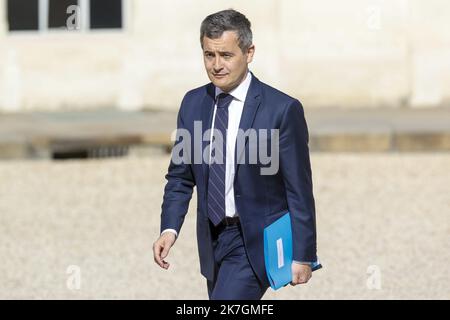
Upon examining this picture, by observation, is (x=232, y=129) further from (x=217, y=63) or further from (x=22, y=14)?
(x=22, y=14)

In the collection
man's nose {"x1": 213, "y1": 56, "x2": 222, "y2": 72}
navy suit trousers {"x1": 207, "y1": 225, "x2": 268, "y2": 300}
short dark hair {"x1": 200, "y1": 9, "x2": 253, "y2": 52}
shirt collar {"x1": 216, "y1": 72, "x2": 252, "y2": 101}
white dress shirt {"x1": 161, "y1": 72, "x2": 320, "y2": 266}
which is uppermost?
short dark hair {"x1": 200, "y1": 9, "x2": 253, "y2": 52}

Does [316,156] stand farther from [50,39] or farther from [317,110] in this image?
[50,39]

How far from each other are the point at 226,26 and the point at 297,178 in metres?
0.61

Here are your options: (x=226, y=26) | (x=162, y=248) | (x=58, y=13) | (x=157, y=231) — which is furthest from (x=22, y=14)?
(x=226, y=26)

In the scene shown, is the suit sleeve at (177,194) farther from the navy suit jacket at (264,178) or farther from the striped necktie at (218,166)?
the striped necktie at (218,166)

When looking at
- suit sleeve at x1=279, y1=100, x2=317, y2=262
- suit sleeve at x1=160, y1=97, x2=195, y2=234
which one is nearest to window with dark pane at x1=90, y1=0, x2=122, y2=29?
suit sleeve at x1=160, y1=97, x2=195, y2=234

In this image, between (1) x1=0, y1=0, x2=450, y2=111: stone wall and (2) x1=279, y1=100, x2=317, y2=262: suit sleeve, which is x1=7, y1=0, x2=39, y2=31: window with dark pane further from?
(2) x1=279, y1=100, x2=317, y2=262: suit sleeve

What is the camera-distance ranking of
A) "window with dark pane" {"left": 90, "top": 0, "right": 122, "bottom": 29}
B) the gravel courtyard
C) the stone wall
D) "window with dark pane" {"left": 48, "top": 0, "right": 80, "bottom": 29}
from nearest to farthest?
the gravel courtyard < the stone wall < "window with dark pane" {"left": 90, "top": 0, "right": 122, "bottom": 29} < "window with dark pane" {"left": 48, "top": 0, "right": 80, "bottom": 29}

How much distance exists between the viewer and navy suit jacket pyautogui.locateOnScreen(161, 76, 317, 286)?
15.4 feet

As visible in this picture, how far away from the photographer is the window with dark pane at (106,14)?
17.5 meters

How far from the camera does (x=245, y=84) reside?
15.8 ft

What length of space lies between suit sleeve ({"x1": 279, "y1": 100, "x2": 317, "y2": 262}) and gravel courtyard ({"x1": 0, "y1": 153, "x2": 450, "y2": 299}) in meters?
3.64

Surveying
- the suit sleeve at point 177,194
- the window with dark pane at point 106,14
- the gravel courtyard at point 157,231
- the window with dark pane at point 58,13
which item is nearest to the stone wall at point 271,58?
the window with dark pane at point 106,14

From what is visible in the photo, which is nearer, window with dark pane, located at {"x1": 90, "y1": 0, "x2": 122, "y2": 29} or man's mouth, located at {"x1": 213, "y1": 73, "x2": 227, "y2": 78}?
man's mouth, located at {"x1": 213, "y1": 73, "x2": 227, "y2": 78}
